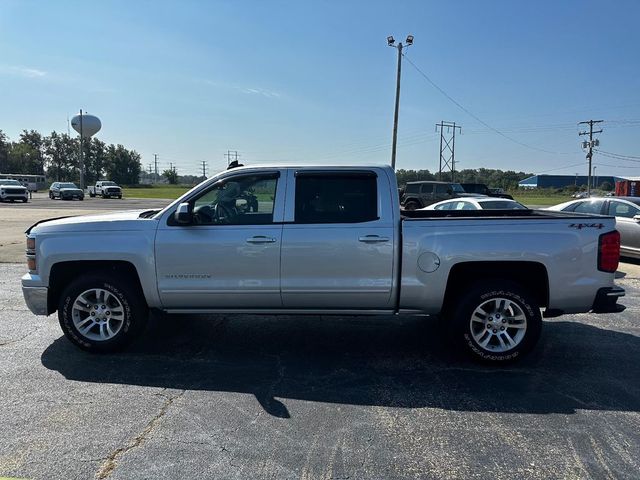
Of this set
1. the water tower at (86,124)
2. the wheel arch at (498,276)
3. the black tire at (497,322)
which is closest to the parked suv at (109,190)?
the water tower at (86,124)

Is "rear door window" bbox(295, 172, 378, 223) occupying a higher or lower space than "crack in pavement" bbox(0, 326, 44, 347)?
higher

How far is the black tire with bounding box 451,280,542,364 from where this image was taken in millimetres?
4609

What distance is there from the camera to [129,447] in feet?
10.6

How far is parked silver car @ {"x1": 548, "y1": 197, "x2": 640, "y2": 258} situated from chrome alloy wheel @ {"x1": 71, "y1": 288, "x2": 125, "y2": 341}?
29.5ft

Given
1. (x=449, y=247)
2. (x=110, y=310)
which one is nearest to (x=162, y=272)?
(x=110, y=310)

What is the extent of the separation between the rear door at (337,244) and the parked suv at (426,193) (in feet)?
66.4

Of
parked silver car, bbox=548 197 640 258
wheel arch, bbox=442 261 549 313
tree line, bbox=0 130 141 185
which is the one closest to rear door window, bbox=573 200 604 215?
parked silver car, bbox=548 197 640 258

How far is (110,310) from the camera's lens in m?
4.92

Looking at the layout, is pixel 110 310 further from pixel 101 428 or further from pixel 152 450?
pixel 152 450

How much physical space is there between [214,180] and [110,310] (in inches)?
66.7

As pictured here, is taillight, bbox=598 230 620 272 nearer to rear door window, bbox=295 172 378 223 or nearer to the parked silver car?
rear door window, bbox=295 172 378 223

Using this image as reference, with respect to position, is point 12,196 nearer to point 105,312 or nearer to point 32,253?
point 32,253

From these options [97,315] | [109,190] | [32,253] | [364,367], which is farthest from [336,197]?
[109,190]

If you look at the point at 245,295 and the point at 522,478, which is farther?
the point at 245,295
